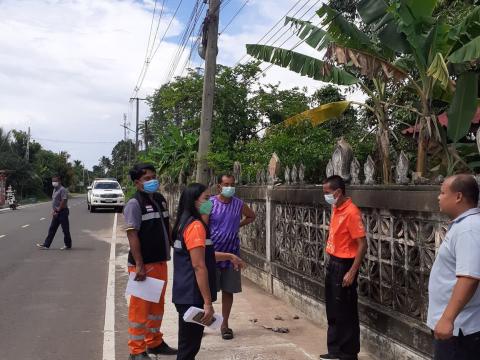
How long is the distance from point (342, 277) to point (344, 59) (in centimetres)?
335

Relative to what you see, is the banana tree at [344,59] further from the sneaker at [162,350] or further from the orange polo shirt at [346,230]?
the sneaker at [162,350]

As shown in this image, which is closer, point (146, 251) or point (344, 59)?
point (146, 251)

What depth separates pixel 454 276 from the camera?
2875 millimetres

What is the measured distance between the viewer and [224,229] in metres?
5.96

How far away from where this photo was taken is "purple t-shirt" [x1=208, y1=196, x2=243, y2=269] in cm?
595

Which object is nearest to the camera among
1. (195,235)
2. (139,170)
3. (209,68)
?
(195,235)

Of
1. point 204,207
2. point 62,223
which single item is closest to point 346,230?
point 204,207

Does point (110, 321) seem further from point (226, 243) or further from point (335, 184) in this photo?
point (335, 184)

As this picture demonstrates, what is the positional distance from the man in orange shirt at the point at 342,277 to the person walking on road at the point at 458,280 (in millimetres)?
1875

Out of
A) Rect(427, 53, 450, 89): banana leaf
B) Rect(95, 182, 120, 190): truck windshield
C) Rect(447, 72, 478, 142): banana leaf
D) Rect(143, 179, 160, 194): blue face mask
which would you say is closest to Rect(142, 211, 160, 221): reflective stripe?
Rect(143, 179, 160, 194): blue face mask

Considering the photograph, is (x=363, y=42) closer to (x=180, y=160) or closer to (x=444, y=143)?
(x=444, y=143)

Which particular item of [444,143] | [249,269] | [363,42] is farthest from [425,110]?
[249,269]

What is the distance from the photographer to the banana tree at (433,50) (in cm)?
556

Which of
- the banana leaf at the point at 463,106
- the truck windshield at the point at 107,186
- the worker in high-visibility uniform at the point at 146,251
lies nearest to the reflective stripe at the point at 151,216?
the worker in high-visibility uniform at the point at 146,251
